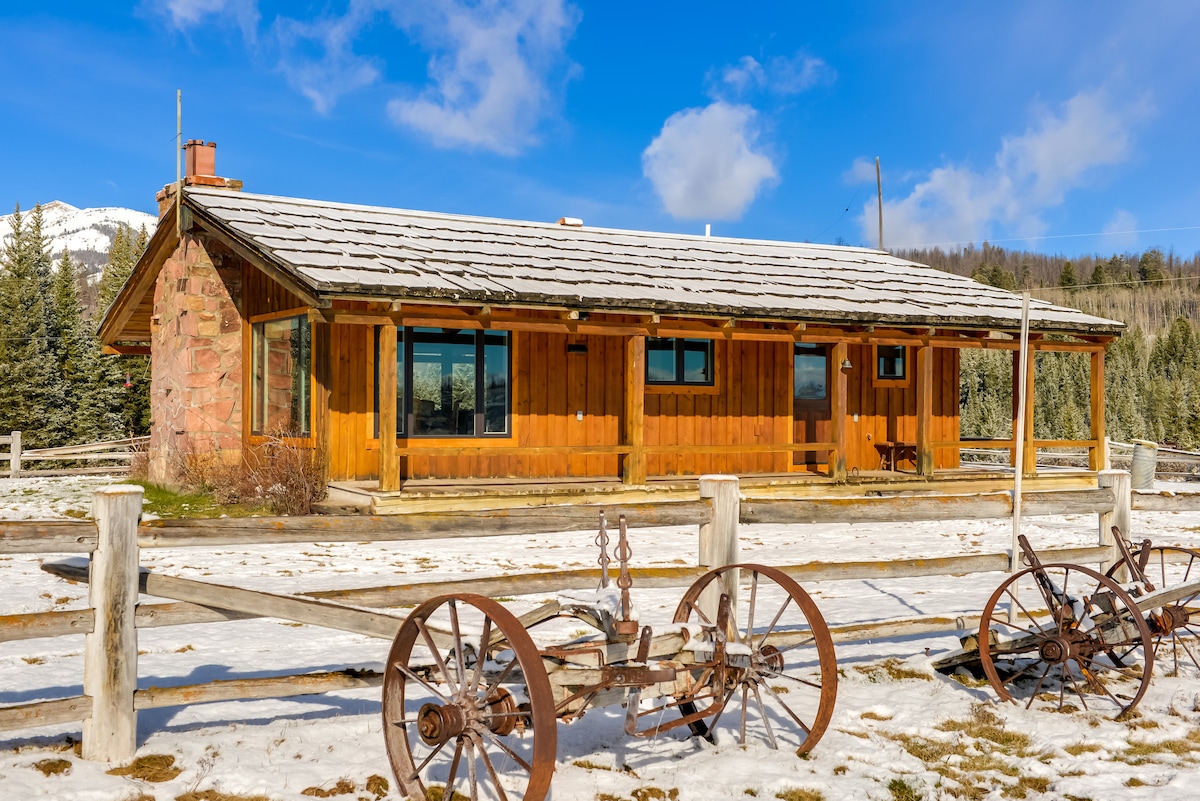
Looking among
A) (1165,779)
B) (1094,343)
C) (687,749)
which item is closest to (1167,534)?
(1094,343)

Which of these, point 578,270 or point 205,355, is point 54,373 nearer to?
point 205,355

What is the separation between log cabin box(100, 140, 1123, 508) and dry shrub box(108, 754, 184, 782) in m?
7.81

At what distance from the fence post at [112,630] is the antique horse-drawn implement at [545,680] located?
1254 mm

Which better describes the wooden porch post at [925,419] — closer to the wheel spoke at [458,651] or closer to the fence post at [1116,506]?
the fence post at [1116,506]

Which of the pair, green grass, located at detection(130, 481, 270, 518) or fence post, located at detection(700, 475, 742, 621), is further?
green grass, located at detection(130, 481, 270, 518)

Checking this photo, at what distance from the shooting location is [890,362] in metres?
18.1

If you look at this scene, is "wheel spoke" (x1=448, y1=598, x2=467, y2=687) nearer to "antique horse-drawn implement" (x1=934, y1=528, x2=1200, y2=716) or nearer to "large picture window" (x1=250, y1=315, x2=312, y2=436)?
"antique horse-drawn implement" (x1=934, y1=528, x2=1200, y2=716)

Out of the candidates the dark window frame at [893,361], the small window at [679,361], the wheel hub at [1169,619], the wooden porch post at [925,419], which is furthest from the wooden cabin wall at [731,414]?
the wheel hub at [1169,619]

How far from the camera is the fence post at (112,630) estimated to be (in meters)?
4.64

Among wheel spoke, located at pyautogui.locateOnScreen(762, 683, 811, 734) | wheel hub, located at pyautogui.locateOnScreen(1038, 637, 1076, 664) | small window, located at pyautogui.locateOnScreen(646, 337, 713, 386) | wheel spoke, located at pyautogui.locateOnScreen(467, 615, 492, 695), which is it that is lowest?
wheel spoke, located at pyautogui.locateOnScreen(762, 683, 811, 734)

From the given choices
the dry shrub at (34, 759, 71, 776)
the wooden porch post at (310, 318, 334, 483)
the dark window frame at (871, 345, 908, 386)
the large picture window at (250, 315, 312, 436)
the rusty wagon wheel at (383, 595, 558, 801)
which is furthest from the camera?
the dark window frame at (871, 345, 908, 386)

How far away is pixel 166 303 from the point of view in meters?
17.0

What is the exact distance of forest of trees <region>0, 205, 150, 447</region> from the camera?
38.6 metres

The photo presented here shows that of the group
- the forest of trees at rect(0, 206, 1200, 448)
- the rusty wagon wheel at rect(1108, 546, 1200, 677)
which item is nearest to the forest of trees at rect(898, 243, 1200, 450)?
the forest of trees at rect(0, 206, 1200, 448)
